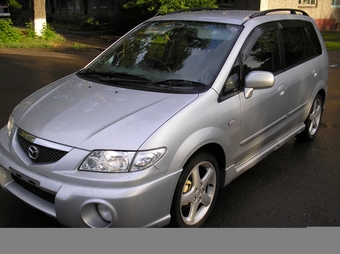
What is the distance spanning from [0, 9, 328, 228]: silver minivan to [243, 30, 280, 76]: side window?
1cm

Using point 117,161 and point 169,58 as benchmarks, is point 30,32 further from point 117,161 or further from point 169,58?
point 117,161

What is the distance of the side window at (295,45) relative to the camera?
176 inches

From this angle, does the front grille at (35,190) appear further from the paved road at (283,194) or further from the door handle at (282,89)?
the door handle at (282,89)

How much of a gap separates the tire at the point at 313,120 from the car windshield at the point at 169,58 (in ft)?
7.05

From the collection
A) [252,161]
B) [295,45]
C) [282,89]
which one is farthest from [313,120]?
[252,161]

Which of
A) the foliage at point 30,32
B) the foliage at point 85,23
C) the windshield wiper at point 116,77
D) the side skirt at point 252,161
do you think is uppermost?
the windshield wiper at point 116,77

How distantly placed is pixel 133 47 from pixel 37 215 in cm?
204

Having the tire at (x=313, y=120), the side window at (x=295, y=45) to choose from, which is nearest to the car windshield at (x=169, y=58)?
the side window at (x=295, y=45)

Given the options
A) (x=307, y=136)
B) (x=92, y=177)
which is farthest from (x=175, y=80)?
(x=307, y=136)

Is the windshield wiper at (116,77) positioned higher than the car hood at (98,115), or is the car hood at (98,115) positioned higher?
the windshield wiper at (116,77)

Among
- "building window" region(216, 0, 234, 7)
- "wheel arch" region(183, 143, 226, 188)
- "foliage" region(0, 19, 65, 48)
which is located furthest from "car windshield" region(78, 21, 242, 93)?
"building window" region(216, 0, 234, 7)

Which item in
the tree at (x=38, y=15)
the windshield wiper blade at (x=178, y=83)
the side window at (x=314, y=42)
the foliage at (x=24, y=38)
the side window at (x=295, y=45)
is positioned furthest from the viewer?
the tree at (x=38, y=15)

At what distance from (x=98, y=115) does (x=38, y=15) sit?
14461 mm

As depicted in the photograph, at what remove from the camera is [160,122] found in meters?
2.86
